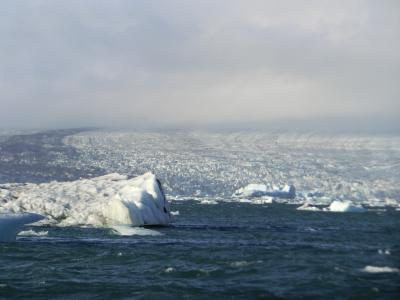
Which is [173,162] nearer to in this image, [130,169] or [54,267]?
[130,169]

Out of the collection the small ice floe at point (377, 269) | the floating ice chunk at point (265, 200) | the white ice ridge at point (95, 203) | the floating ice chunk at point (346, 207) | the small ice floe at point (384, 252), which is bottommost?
the floating ice chunk at point (265, 200)

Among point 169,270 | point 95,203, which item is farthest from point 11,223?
point 169,270

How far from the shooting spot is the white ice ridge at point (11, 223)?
33938mm

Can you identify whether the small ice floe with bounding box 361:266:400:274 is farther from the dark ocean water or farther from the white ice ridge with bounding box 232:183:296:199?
the white ice ridge with bounding box 232:183:296:199

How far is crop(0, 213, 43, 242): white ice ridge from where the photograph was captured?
111ft

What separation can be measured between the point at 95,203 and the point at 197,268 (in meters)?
21.1

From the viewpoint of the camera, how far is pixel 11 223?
34219 millimetres

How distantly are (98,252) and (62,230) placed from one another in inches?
503

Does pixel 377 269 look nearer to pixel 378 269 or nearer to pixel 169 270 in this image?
pixel 378 269

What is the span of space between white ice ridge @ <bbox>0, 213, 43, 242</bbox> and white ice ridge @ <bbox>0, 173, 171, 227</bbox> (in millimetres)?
9505

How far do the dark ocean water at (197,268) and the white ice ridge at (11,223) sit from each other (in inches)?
42.1

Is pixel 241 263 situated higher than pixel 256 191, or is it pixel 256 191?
pixel 241 263

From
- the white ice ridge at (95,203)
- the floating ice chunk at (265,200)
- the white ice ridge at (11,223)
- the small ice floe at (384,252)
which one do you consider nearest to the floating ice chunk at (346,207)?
the floating ice chunk at (265,200)

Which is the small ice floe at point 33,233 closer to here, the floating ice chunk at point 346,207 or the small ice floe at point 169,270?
the small ice floe at point 169,270
